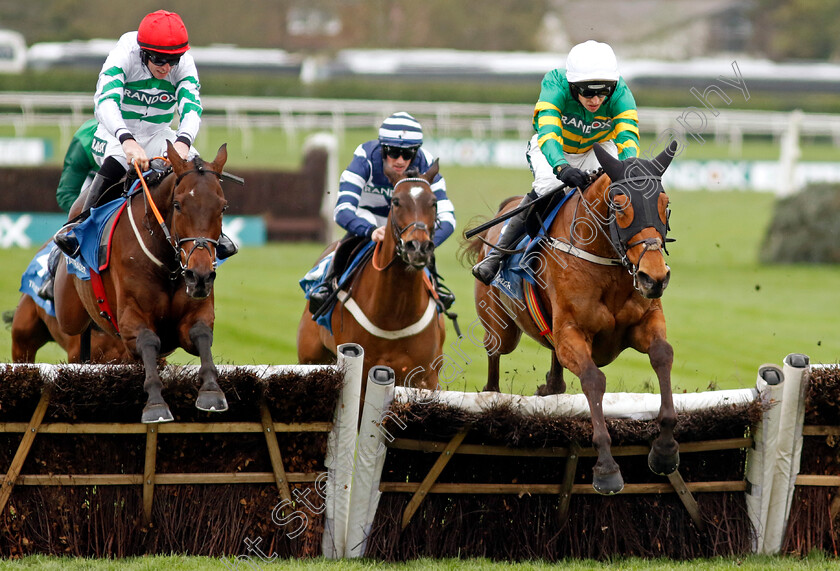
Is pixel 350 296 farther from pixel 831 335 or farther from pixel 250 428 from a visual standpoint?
pixel 831 335

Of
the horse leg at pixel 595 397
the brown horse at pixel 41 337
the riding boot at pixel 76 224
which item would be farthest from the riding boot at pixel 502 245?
the brown horse at pixel 41 337

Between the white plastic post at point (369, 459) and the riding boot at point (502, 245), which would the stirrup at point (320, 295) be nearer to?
the riding boot at point (502, 245)

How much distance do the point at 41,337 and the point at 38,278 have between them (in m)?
0.62

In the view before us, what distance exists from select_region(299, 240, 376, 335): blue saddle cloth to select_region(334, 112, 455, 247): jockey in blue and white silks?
0.16 m

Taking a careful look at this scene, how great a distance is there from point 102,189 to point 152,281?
0.99 metres

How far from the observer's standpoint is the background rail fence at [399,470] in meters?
4.74

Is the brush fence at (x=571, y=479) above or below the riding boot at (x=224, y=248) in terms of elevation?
below

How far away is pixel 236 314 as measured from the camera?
11.8 m

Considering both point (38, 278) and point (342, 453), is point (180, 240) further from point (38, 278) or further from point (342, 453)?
point (38, 278)

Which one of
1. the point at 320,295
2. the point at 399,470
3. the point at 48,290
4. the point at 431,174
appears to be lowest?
the point at 399,470

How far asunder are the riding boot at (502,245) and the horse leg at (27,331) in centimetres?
319

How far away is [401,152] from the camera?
631 cm

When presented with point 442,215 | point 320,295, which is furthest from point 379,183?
point 320,295

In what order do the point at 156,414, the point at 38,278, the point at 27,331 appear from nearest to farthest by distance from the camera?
the point at 156,414
the point at 38,278
the point at 27,331
